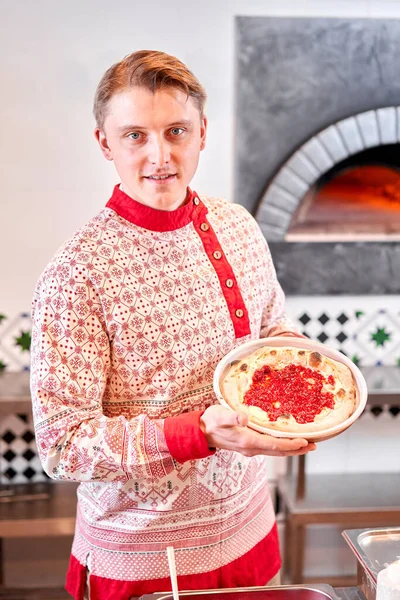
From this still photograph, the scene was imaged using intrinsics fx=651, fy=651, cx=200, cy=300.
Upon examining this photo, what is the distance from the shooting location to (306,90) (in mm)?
2703

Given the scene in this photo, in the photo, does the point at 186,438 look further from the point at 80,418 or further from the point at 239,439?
the point at 80,418

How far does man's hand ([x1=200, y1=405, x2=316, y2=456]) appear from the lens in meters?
1.20

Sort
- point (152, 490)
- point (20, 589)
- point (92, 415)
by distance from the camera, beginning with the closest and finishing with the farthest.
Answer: point (92, 415), point (152, 490), point (20, 589)

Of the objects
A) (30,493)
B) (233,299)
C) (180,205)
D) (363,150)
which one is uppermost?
(363,150)

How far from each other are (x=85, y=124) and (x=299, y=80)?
904 millimetres

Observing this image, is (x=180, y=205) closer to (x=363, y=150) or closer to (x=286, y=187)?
(x=286, y=187)

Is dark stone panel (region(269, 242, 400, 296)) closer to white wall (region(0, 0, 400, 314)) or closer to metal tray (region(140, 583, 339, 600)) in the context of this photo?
white wall (region(0, 0, 400, 314))

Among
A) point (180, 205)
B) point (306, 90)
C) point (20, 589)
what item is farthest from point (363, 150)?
point (20, 589)

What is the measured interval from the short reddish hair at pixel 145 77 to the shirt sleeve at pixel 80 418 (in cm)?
39

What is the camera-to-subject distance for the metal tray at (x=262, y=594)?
4.00 feet

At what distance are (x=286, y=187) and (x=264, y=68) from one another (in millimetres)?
492

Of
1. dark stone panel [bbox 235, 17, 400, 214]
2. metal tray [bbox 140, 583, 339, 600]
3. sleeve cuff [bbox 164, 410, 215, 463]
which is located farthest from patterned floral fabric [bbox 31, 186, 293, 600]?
dark stone panel [bbox 235, 17, 400, 214]

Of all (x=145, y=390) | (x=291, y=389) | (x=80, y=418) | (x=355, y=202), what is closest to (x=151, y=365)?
(x=145, y=390)

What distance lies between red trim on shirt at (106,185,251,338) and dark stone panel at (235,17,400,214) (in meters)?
1.26
